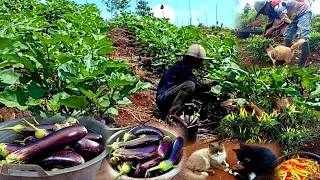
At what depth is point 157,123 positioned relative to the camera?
4.50 m

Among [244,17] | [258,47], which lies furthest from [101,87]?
[258,47]

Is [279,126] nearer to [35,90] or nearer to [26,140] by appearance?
[35,90]

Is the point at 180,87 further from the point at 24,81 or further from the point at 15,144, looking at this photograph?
the point at 15,144

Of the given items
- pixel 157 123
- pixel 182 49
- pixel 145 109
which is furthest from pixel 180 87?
pixel 182 49

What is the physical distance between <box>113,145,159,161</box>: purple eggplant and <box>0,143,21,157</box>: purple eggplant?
0.48 metres

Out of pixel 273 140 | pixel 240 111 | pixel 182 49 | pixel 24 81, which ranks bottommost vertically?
pixel 273 140

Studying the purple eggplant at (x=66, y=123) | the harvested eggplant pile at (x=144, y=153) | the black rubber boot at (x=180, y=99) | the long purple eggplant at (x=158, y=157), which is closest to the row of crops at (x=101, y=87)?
the purple eggplant at (x=66, y=123)

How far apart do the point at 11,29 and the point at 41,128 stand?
2.65m

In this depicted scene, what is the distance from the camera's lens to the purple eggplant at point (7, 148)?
76.9 inches

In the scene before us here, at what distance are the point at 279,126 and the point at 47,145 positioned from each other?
87.2 inches

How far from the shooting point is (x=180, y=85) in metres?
4.54

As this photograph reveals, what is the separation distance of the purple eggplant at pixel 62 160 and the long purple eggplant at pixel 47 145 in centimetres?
3

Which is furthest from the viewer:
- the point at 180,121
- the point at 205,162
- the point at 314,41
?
the point at 314,41


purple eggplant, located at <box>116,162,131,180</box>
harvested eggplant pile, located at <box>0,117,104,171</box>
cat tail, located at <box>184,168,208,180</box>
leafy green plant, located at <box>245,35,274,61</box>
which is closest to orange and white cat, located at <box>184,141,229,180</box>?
cat tail, located at <box>184,168,208,180</box>
